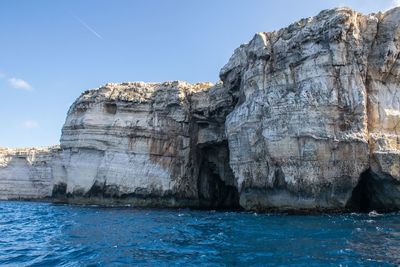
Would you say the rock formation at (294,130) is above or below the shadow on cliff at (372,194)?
above

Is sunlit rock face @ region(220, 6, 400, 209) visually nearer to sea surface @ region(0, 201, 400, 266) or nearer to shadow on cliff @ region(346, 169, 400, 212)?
shadow on cliff @ region(346, 169, 400, 212)

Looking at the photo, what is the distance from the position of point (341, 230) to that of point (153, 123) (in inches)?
1051

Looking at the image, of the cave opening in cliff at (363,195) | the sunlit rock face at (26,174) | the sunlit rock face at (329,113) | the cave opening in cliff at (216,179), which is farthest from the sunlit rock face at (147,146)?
the sunlit rock face at (26,174)

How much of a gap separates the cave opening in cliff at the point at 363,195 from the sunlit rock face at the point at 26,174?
46847 millimetres

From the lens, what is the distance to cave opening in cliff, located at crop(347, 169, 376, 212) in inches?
1041

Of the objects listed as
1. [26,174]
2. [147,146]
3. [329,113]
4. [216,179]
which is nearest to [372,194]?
[329,113]

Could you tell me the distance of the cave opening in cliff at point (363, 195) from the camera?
26453 mm

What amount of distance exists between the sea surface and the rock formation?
504cm

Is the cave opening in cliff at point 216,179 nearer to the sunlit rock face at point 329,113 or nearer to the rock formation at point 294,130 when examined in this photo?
the rock formation at point 294,130

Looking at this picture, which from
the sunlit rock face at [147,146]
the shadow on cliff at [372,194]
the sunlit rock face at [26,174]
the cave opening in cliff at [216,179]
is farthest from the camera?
the sunlit rock face at [26,174]

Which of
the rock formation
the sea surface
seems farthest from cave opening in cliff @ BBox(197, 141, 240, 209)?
the sea surface

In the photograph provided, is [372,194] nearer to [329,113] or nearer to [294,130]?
[329,113]

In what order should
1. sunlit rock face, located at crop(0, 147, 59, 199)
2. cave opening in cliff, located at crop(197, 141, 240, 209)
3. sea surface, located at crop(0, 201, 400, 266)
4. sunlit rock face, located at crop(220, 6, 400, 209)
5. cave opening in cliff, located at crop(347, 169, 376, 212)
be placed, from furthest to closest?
sunlit rock face, located at crop(0, 147, 59, 199)
cave opening in cliff, located at crop(197, 141, 240, 209)
cave opening in cliff, located at crop(347, 169, 376, 212)
sunlit rock face, located at crop(220, 6, 400, 209)
sea surface, located at crop(0, 201, 400, 266)

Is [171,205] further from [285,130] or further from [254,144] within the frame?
[285,130]
